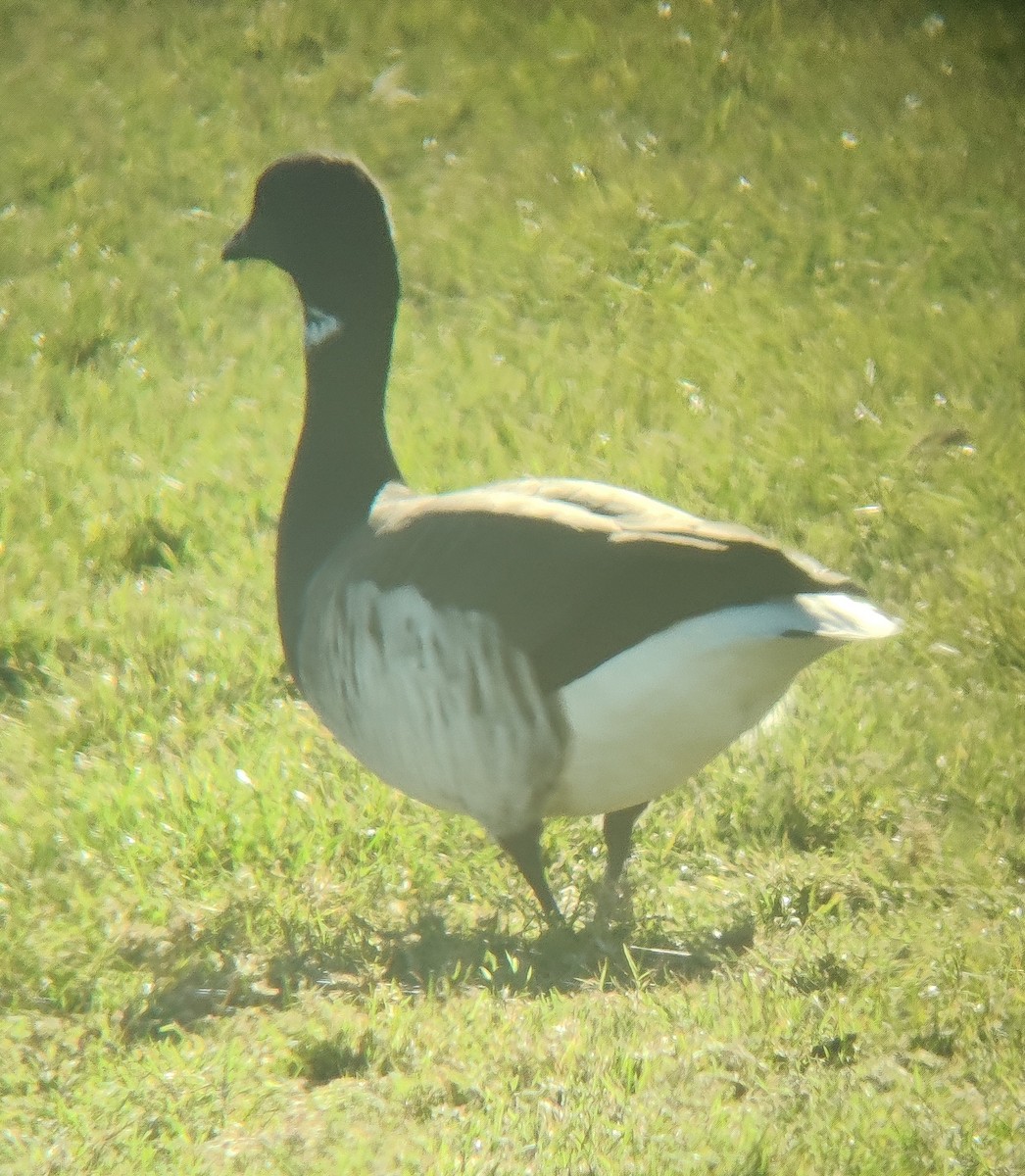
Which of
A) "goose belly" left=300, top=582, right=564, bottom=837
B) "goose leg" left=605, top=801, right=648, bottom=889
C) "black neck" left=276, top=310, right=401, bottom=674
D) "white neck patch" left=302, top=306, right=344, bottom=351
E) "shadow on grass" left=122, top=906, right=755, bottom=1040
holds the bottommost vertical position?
"shadow on grass" left=122, top=906, right=755, bottom=1040

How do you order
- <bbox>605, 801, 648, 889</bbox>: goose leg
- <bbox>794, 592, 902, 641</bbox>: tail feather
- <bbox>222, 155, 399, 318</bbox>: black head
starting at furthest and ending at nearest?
<bbox>222, 155, 399, 318</bbox>: black head → <bbox>605, 801, 648, 889</bbox>: goose leg → <bbox>794, 592, 902, 641</bbox>: tail feather

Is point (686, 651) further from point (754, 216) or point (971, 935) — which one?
point (754, 216)

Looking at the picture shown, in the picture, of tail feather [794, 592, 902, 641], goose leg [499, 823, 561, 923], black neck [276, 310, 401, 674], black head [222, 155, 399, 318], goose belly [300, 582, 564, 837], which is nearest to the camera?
tail feather [794, 592, 902, 641]

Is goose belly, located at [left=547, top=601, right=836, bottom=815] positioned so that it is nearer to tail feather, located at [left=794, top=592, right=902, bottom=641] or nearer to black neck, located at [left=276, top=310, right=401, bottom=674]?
tail feather, located at [left=794, top=592, right=902, bottom=641]

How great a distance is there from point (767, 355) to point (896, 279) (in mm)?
815

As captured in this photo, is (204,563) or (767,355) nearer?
(204,563)

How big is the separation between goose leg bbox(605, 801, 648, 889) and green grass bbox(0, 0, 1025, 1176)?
3.5 inches

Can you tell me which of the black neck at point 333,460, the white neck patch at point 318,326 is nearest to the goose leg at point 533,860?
the black neck at point 333,460

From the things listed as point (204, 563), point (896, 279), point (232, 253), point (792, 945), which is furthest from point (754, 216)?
point (792, 945)

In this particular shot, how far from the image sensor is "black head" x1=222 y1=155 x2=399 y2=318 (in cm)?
422

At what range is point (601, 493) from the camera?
3639 mm

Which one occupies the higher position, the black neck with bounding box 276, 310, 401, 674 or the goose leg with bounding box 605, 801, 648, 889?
the black neck with bounding box 276, 310, 401, 674

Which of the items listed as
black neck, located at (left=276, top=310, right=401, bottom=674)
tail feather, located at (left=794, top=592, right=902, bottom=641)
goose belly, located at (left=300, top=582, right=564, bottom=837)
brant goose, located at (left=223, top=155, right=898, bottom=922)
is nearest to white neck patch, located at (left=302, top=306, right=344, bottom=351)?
black neck, located at (left=276, top=310, right=401, bottom=674)

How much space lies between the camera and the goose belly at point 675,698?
3.23 meters
